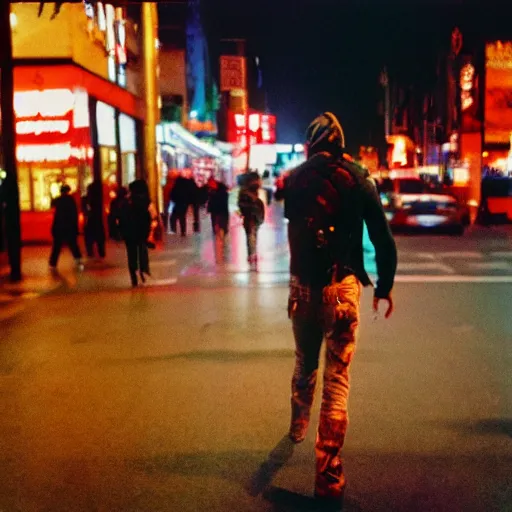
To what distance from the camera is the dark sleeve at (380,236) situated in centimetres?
489

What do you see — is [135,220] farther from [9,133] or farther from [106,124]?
[106,124]

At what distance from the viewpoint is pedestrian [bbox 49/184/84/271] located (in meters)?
17.1

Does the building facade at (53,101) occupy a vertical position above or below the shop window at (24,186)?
above

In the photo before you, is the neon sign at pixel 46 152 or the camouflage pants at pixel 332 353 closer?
the camouflage pants at pixel 332 353

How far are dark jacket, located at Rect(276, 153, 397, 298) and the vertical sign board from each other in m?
33.3

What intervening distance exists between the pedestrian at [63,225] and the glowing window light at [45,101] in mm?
5748

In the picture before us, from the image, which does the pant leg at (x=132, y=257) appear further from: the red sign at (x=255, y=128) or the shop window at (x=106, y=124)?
the red sign at (x=255, y=128)

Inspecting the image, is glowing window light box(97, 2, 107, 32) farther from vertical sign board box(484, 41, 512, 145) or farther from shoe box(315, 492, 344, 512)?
shoe box(315, 492, 344, 512)

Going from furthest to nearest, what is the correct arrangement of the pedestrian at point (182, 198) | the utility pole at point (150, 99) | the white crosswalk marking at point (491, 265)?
the pedestrian at point (182, 198) < the utility pole at point (150, 99) < the white crosswalk marking at point (491, 265)

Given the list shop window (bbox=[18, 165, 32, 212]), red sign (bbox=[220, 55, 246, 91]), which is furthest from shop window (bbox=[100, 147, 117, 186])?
red sign (bbox=[220, 55, 246, 91])

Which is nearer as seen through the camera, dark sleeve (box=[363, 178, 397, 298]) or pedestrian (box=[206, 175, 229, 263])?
dark sleeve (box=[363, 178, 397, 298])

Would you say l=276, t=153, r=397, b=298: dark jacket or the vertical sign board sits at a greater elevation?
the vertical sign board

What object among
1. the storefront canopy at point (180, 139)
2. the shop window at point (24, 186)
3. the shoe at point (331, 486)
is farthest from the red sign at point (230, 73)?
the shoe at point (331, 486)

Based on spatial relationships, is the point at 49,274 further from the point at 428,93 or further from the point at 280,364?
the point at 428,93
